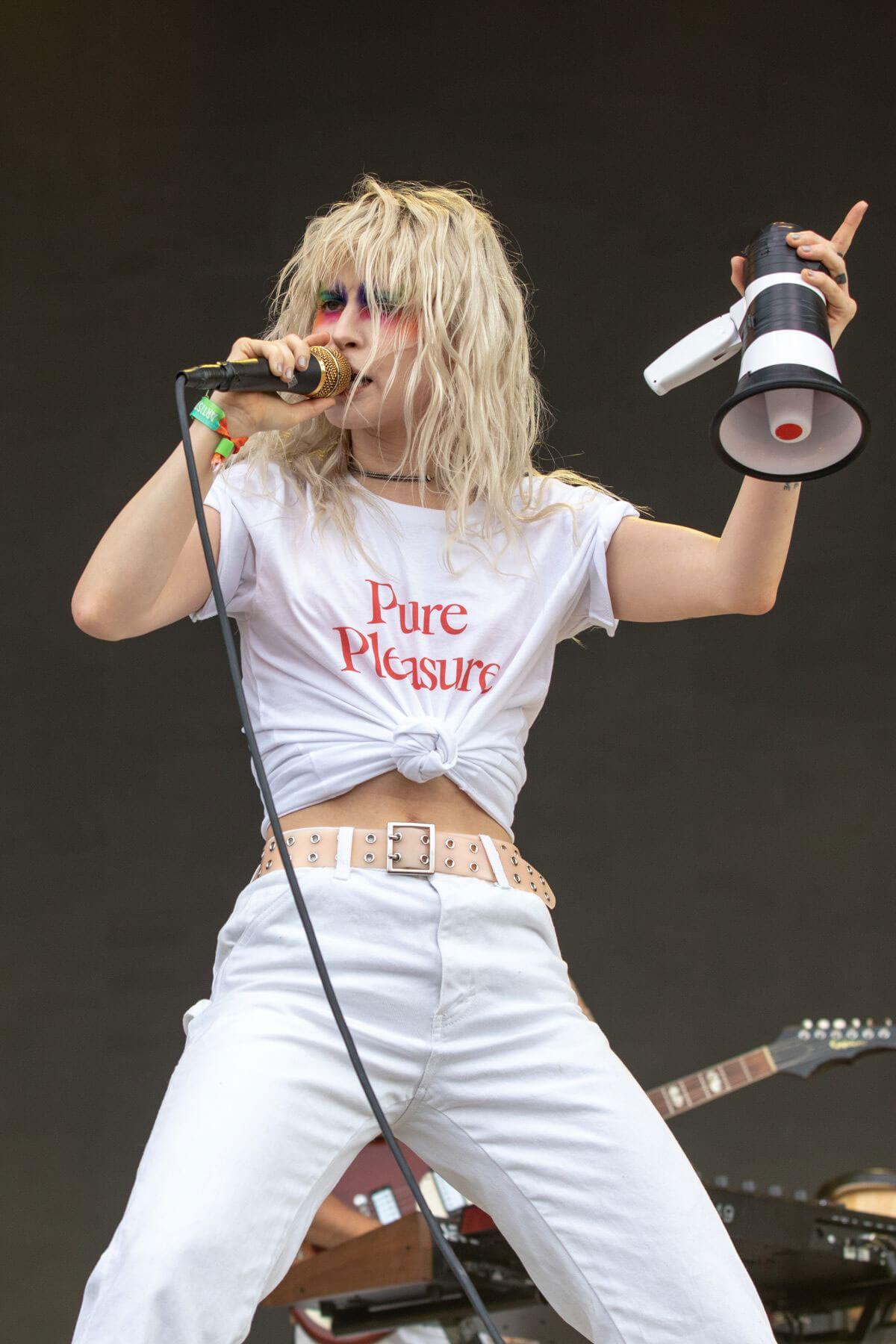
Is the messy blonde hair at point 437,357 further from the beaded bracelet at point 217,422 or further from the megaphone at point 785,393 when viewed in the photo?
the megaphone at point 785,393

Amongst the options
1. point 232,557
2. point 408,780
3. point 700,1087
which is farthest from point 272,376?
point 700,1087

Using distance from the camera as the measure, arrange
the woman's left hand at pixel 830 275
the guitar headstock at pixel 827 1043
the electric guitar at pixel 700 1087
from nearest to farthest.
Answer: the woman's left hand at pixel 830 275
the electric guitar at pixel 700 1087
the guitar headstock at pixel 827 1043

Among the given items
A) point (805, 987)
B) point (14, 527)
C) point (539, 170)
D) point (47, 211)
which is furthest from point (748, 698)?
point (47, 211)

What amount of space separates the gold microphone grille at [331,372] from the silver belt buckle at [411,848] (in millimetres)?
425

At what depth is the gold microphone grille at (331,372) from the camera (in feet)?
4.56

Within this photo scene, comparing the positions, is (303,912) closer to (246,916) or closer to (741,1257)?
(246,916)

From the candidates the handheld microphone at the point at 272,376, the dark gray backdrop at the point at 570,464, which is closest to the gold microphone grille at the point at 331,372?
the handheld microphone at the point at 272,376

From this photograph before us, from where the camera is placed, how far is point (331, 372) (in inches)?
55.5

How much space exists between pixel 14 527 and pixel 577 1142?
7.91ft

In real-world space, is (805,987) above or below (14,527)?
below

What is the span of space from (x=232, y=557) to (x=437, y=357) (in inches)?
12.3

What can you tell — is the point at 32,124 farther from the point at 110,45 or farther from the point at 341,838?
the point at 341,838

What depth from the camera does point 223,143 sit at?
3.21 meters

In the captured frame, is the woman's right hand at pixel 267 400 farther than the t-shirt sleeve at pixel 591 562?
No
